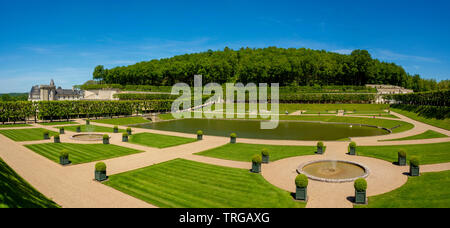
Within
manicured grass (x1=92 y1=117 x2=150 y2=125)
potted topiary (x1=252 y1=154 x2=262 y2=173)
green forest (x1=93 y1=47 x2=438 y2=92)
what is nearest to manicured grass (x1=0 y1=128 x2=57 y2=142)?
manicured grass (x1=92 y1=117 x2=150 y2=125)

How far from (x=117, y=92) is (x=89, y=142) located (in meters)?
74.2

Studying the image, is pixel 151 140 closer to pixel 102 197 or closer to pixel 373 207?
pixel 102 197

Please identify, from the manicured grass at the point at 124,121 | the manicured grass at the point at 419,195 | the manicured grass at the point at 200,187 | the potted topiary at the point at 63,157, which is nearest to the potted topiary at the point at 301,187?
the manicured grass at the point at 200,187

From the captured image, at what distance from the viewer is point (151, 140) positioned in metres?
31.6

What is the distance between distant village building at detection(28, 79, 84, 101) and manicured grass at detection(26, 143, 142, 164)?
83.7 meters

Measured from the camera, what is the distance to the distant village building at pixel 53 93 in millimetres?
100150

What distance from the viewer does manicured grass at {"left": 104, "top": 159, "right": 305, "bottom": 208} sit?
13.7 metres

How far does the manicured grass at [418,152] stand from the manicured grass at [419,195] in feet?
16.0

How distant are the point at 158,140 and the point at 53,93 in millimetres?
96724

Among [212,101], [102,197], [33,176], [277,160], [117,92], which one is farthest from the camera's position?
[117,92]

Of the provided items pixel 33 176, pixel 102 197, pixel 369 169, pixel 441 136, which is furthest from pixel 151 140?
pixel 441 136

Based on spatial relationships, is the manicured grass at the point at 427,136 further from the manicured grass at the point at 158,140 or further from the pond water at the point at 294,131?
the manicured grass at the point at 158,140

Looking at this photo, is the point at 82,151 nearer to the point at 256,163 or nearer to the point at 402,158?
the point at 256,163

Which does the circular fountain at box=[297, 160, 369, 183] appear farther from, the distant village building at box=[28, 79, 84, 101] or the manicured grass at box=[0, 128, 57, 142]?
the distant village building at box=[28, 79, 84, 101]
